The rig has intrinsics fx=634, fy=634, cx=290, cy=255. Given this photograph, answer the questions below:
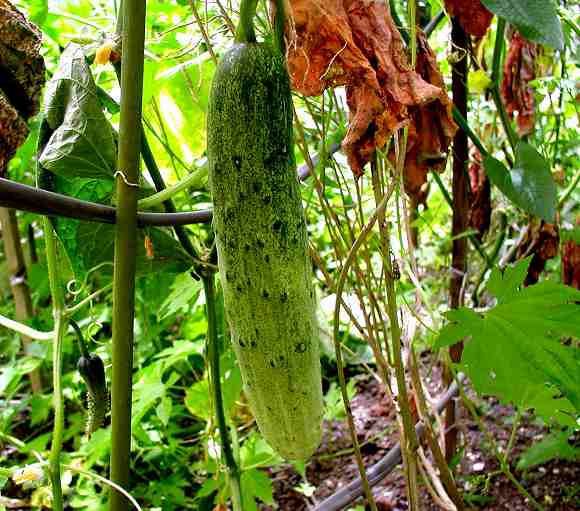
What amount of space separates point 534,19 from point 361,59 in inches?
6.7

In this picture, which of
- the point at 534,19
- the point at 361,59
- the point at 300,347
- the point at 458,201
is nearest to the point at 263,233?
the point at 300,347

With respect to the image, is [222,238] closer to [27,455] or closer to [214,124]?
[214,124]

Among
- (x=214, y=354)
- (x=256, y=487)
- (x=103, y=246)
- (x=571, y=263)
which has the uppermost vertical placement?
(x=103, y=246)

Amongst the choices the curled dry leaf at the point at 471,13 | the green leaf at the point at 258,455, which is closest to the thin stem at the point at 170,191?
the curled dry leaf at the point at 471,13

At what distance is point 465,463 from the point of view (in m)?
1.68

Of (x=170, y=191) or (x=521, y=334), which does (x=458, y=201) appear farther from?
(x=170, y=191)

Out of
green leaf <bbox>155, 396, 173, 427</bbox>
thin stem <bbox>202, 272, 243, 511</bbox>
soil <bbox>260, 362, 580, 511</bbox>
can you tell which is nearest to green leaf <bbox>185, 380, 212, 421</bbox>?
green leaf <bbox>155, 396, 173, 427</bbox>

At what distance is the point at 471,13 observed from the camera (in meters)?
0.99

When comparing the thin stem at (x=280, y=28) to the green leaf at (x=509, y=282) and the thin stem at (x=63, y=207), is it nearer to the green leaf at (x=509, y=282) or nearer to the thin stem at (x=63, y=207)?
the thin stem at (x=63, y=207)

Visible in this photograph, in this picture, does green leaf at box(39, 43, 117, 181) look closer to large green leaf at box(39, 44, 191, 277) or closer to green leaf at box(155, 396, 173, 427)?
large green leaf at box(39, 44, 191, 277)

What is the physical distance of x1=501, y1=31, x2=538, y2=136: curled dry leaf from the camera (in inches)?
53.9

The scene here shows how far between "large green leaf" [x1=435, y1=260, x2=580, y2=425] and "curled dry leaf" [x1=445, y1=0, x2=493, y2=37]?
1.24 feet

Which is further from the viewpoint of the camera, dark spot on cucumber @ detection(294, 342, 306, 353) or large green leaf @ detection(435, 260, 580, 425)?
large green leaf @ detection(435, 260, 580, 425)

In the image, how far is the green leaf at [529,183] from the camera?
3.66ft
